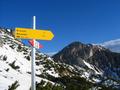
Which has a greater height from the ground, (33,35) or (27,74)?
(27,74)

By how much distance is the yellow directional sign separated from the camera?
1048cm

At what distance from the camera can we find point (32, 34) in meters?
10.7

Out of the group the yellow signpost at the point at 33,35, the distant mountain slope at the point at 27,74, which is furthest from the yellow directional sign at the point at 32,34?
the distant mountain slope at the point at 27,74

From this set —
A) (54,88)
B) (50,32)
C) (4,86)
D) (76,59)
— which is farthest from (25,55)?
(76,59)

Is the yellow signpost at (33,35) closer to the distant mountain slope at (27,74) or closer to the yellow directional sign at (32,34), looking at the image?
the yellow directional sign at (32,34)

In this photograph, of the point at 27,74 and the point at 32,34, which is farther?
the point at 27,74

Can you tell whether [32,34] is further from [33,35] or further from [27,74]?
[27,74]

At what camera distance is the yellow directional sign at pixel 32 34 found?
10.5m

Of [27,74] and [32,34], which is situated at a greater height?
[27,74]

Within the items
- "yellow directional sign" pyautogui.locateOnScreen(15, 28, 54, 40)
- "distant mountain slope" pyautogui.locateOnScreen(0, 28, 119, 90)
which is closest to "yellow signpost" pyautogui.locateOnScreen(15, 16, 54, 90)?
"yellow directional sign" pyautogui.locateOnScreen(15, 28, 54, 40)

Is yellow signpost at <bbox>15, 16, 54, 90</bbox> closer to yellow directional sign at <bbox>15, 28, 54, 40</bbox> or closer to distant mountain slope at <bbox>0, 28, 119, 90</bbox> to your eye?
yellow directional sign at <bbox>15, 28, 54, 40</bbox>

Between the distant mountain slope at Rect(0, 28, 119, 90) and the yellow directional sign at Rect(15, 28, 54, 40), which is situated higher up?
the distant mountain slope at Rect(0, 28, 119, 90)

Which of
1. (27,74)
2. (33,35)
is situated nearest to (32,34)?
(33,35)

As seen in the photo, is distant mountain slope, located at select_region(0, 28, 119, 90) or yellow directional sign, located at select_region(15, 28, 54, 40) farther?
distant mountain slope, located at select_region(0, 28, 119, 90)
